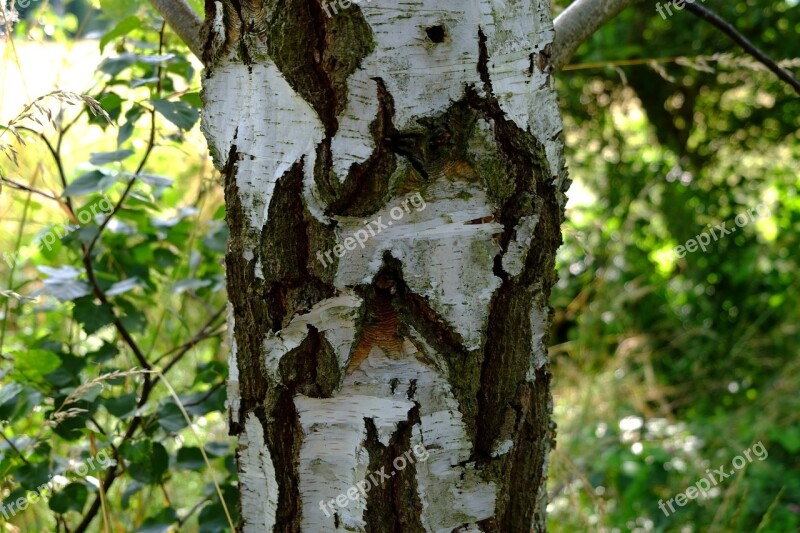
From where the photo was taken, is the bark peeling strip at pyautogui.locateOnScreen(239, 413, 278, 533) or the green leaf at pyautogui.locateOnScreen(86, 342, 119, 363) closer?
the bark peeling strip at pyautogui.locateOnScreen(239, 413, 278, 533)

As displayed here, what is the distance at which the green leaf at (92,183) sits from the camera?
47.5 inches

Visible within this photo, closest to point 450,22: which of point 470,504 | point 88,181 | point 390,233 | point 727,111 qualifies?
point 390,233

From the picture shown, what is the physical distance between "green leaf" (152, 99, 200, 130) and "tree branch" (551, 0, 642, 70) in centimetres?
57

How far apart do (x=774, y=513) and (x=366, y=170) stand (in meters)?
2.12

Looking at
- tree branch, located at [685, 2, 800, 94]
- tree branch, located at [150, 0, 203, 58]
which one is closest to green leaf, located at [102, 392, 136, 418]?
tree branch, located at [150, 0, 203, 58]

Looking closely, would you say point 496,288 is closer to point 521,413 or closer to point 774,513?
point 521,413

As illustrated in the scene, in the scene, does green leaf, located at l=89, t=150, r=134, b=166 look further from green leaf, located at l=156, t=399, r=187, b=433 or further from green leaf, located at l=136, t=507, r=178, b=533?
green leaf, located at l=136, t=507, r=178, b=533

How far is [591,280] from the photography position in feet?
11.7

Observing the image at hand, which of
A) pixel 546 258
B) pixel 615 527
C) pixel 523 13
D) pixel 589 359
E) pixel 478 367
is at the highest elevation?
pixel 523 13

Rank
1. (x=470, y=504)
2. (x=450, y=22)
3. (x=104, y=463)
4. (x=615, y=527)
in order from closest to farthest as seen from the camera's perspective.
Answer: (x=450, y=22), (x=470, y=504), (x=104, y=463), (x=615, y=527)

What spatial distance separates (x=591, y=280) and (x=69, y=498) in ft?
9.20

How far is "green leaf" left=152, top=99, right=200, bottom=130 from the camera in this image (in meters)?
1.15

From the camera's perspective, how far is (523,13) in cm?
83

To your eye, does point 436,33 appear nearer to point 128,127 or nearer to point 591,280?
point 128,127
